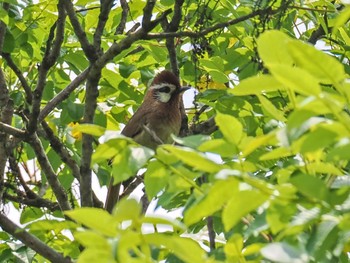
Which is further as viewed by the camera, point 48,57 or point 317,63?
point 48,57

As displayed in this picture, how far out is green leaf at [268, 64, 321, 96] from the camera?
2.08 meters

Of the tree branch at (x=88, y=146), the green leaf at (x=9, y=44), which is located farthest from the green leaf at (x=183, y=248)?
the green leaf at (x=9, y=44)

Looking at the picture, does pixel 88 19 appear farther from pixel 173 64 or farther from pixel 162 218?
pixel 162 218

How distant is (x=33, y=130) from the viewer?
489 centimetres

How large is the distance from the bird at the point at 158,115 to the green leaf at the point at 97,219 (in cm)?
392

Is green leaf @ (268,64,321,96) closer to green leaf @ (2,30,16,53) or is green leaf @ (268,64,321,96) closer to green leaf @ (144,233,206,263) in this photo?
green leaf @ (144,233,206,263)

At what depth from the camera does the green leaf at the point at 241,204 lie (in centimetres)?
215

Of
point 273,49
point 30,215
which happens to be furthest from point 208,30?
point 273,49

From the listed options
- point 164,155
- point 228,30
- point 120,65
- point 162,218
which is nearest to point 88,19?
point 120,65

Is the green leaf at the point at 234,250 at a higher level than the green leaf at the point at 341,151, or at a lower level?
lower

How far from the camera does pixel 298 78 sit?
2086 millimetres

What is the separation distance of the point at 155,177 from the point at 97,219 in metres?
0.51

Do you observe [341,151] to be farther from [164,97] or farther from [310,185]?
[164,97]

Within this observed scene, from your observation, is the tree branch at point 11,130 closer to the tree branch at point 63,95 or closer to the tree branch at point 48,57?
the tree branch at point 48,57
